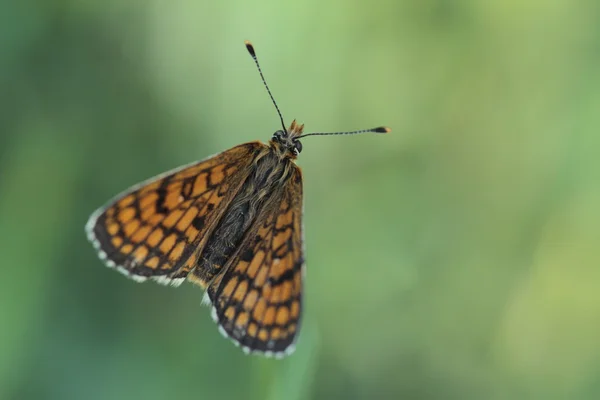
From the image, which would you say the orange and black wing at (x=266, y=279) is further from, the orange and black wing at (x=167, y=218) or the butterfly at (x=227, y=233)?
the orange and black wing at (x=167, y=218)

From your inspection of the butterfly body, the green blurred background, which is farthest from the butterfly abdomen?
the green blurred background

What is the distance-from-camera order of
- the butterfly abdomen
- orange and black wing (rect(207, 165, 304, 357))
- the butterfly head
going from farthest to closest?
the butterfly head < the butterfly abdomen < orange and black wing (rect(207, 165, 304, 357))

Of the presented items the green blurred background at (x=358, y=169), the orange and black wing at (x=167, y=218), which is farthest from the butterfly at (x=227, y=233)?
the green blurred background at (x=358, y=169)

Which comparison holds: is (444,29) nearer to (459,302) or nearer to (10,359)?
(459,302)

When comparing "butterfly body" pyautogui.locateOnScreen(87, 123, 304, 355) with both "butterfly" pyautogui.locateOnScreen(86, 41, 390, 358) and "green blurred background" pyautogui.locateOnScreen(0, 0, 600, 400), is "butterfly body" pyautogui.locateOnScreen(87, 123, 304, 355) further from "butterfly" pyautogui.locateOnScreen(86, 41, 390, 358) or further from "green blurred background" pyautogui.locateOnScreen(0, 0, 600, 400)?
"green blurred background" pyautogui.locateOnScreen(0, 0, 600, 400)

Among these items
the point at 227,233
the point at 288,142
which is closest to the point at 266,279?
the point at 227,233

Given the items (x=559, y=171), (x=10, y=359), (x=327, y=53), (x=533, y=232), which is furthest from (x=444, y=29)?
(x=10, y=359)
